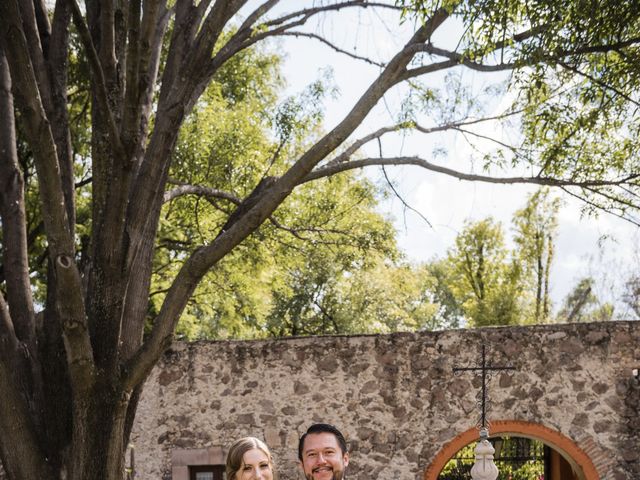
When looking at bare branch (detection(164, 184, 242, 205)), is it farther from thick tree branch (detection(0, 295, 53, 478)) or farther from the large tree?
thick tree branch (detection(0, 295, 53, 478))

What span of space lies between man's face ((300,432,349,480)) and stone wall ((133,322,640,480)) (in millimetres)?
7008

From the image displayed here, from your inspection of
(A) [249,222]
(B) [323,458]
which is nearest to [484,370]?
(A) [249,222]

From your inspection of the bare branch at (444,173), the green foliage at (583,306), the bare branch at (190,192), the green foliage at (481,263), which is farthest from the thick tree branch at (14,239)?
the green foliage at (583,306)

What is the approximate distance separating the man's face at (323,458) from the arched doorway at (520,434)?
23.1ft

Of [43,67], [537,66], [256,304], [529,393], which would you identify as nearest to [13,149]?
[43,67]

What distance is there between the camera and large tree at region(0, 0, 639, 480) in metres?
5.89

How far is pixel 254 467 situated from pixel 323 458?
32 centimetres

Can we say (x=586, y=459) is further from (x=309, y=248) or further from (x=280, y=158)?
(x=280, y=158)

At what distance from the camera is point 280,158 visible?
49.6 feet

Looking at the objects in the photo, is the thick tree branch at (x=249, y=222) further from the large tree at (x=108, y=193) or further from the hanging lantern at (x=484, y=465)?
the hanging lantern at (x=484, y=465)

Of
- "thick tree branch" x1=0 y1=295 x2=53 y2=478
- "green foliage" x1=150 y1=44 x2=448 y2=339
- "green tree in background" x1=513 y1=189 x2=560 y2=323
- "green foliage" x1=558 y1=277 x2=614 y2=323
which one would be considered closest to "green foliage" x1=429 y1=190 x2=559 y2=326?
"green tree in background" x1=513 y1=189 x2=560 y2=323

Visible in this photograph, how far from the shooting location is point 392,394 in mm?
10117

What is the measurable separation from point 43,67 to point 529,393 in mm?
5910

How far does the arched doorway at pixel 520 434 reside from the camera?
970 cm
